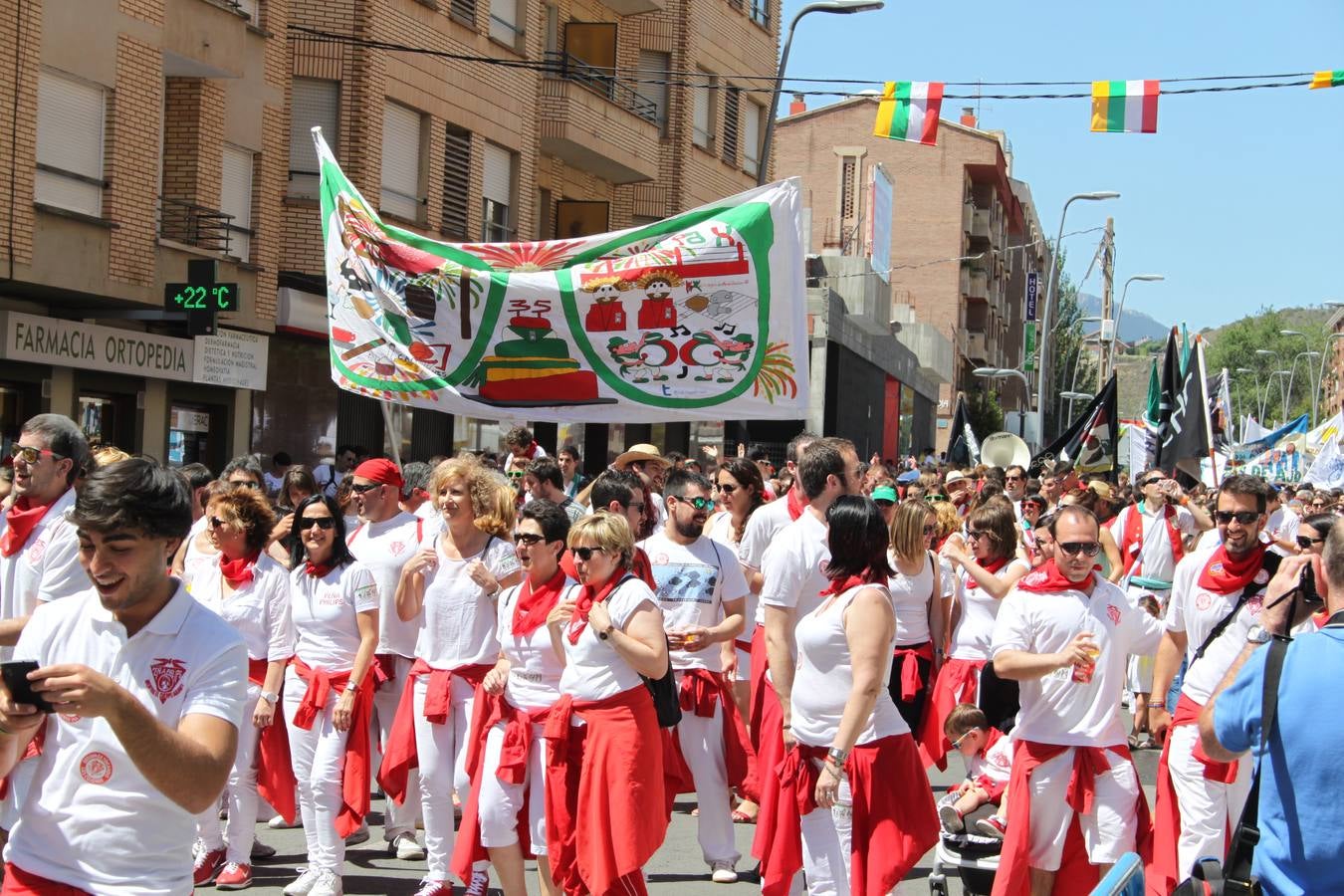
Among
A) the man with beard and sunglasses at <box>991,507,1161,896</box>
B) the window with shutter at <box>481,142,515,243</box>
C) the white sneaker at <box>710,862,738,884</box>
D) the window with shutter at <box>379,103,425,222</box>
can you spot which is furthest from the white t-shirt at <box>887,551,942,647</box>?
the window with shutter at <box>481,142,515,243</box>

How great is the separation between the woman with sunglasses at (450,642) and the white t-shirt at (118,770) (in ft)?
12.9

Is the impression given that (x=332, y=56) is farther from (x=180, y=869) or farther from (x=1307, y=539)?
(x=180, y=869)

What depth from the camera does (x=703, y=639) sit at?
861 cm

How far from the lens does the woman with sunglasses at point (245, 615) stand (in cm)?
823

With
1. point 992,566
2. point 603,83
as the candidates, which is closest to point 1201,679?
point 992,566

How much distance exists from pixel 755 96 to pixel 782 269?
2977 cm

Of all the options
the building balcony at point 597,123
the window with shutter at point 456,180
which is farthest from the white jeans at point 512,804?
the building balcony at point 597,123

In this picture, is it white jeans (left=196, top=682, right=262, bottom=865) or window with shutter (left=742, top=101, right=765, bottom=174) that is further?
window with shutter (left=742, top=101, right=765, bottom=174)

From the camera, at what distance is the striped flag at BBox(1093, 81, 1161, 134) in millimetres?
17125

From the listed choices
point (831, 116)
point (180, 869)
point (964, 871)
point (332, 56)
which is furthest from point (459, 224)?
point (831, 116)

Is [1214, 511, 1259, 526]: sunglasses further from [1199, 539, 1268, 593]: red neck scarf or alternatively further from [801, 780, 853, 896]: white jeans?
[801, 780, 853, 896]: white jeans

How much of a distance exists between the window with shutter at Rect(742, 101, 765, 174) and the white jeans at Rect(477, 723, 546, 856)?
3340cm

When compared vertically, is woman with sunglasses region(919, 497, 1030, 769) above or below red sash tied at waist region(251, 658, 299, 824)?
above

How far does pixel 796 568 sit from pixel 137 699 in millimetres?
4213
